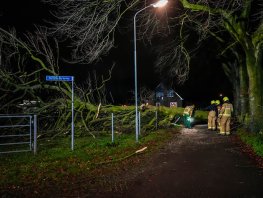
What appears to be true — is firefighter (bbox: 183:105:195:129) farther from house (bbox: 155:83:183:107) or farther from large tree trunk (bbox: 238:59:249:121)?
house (bbox: 155:83:183:107)

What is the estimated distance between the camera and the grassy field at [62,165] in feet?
26.1

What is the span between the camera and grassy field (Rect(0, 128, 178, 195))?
7957 mm

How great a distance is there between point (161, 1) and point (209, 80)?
3078cm

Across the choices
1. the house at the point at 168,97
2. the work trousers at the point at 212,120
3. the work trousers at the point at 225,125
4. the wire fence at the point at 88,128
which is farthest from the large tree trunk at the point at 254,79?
the house at the point at 168,97

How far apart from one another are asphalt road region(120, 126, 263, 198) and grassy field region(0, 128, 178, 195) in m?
1.12

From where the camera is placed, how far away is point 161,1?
1410cm

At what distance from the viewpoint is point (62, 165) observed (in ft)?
32.9

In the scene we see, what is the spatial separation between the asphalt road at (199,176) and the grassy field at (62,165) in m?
1.12

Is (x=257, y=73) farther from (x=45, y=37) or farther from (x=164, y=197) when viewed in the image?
(x=164, y=197)

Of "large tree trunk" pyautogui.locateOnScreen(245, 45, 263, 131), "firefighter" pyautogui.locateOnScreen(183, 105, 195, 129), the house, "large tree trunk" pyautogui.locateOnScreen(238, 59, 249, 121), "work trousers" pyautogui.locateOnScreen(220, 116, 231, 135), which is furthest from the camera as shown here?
the house

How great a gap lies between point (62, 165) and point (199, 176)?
4.04 m

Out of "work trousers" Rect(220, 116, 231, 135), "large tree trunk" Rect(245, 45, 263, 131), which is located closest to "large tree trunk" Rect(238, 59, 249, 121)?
"work trousers" Rect(220, 116, 231, 135)

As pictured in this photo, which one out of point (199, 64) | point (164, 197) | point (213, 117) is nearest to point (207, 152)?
point (164, 197)

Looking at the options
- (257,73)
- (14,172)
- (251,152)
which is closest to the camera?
(14,172)
